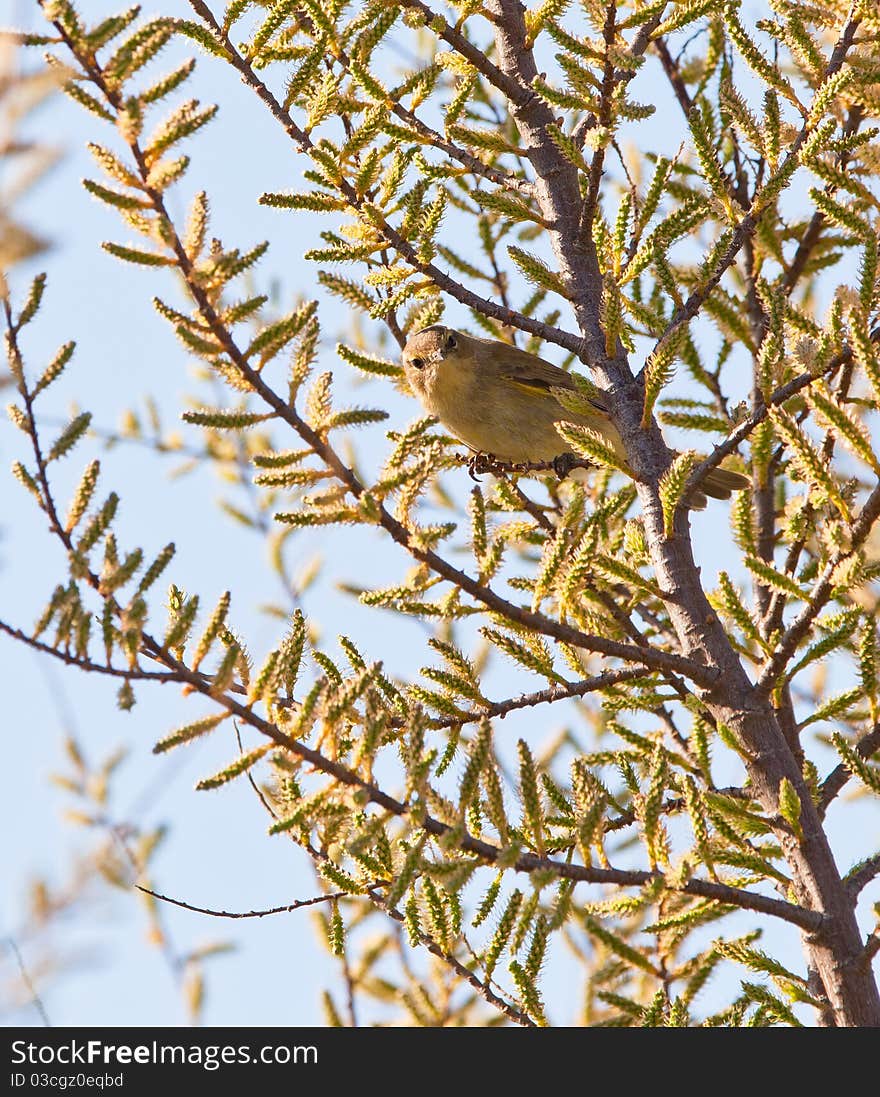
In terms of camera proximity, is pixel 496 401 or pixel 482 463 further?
pixel 496 401

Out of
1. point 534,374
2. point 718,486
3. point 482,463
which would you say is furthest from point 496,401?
point 482,463

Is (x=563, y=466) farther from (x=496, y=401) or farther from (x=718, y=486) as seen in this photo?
(x=496, y=401)

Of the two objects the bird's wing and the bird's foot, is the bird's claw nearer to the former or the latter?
the bird's foot

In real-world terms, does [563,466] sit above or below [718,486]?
below

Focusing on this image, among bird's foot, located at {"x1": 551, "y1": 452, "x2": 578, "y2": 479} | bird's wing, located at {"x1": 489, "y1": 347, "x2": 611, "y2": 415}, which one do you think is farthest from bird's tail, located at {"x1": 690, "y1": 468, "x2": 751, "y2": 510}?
bird's foot, located at {"x1": 551, "y1": 452, "x2": 578, "y2": 479}

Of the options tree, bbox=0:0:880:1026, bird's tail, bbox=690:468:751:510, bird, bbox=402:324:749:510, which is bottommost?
tree, bbox=0:0:880:1026

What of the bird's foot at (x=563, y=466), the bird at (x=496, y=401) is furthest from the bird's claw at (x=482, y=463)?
the bird at (x=496, y=401)

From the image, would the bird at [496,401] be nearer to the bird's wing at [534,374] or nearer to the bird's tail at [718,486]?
the bird's wing at [534,374]

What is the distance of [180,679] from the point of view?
220 centimetres
